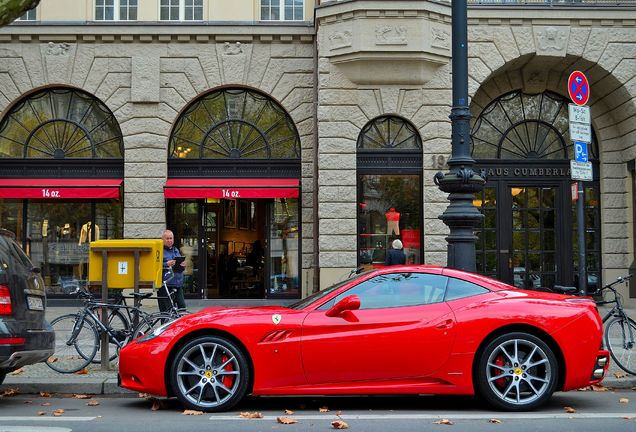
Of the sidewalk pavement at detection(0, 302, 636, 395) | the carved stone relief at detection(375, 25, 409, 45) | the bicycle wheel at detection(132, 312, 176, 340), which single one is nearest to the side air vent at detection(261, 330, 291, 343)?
the sidewalk pavement at detection(0, 302, 636, 395)

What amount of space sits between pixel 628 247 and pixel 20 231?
14010 millimetres

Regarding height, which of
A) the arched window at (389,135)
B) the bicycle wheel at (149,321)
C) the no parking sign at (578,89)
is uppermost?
the arched window at (389,135)

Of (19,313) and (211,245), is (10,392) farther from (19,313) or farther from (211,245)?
(211,245)

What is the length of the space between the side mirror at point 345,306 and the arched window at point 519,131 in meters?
12.2

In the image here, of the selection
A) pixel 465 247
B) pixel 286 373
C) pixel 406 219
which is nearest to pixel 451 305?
pixel 286 373

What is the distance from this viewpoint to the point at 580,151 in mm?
9812

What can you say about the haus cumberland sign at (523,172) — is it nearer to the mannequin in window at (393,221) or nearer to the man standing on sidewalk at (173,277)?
the mannequin in window at (393,221)

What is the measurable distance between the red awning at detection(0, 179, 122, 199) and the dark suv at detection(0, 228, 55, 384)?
9.79 meters

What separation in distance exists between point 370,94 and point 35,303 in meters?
10.8

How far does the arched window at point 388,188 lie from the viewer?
17.5m

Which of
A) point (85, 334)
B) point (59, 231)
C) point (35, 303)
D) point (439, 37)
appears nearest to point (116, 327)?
point (85, 334)

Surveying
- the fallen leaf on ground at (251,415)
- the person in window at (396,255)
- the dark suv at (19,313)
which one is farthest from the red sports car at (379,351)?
the person in window at (396,255)

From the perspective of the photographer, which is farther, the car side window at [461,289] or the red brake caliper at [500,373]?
the car side window at [461,289]

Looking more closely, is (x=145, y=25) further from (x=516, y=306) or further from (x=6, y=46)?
(x=516, y=306)
